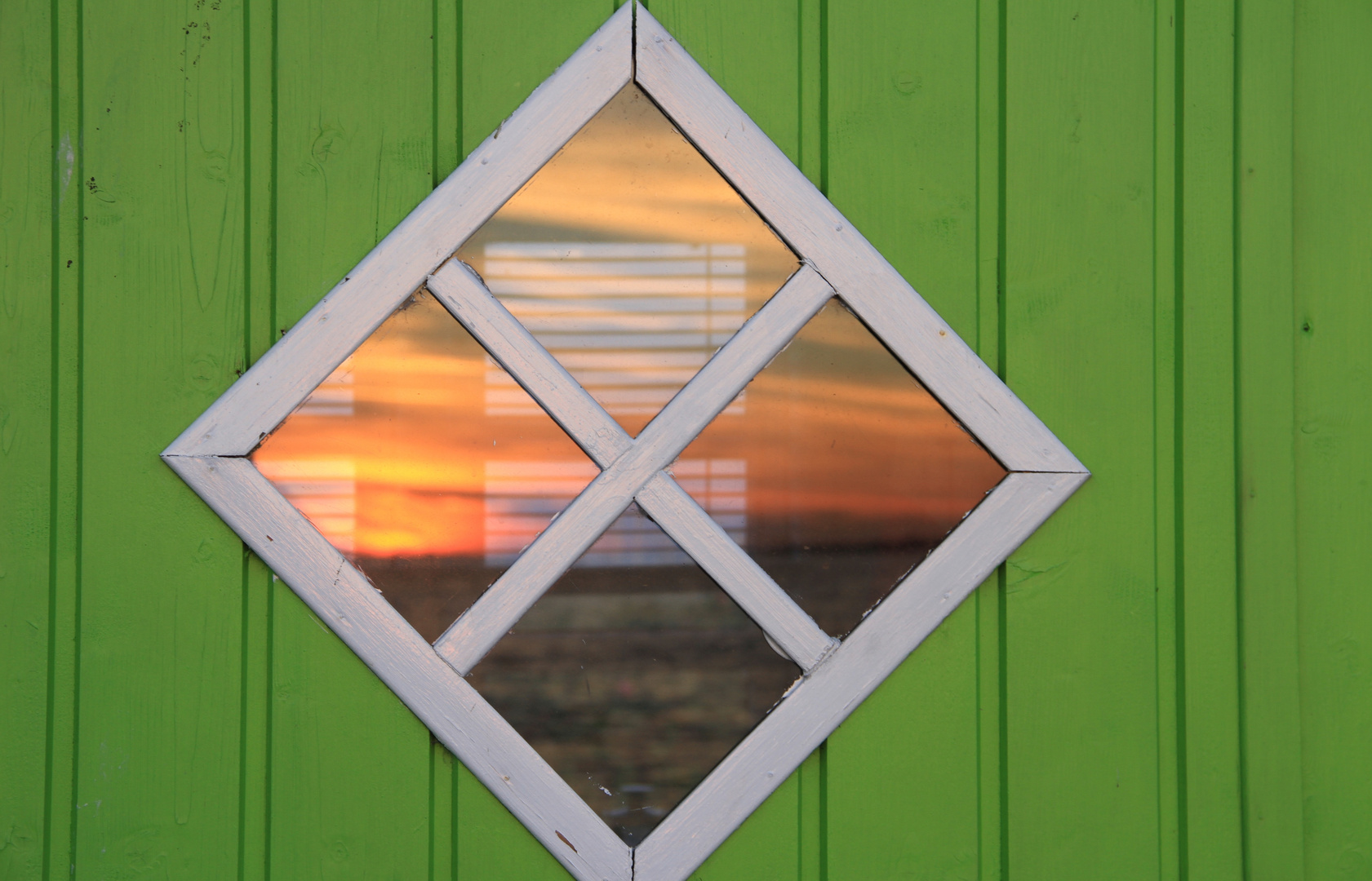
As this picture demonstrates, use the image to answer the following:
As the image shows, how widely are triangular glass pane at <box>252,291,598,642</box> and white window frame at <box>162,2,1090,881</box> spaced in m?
0.02

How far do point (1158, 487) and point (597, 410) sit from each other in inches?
27.7

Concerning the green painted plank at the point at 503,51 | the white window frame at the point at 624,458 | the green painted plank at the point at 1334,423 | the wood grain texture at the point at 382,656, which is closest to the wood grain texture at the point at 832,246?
the white window frame at the point at 624,458

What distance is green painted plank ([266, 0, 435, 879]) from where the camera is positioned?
111cm

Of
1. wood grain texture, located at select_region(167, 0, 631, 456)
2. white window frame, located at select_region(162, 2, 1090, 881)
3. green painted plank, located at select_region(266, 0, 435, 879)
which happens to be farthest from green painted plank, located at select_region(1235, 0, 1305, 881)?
green painted plank, located at select_region(266, 0, 435, 879)

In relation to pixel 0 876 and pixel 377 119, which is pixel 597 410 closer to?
pixel 377 119

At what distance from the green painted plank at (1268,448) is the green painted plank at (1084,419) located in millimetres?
117

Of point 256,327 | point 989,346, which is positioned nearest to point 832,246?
point 989,346

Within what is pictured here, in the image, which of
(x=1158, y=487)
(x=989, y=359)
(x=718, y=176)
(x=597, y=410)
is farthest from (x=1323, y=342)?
(x=597, y=410)

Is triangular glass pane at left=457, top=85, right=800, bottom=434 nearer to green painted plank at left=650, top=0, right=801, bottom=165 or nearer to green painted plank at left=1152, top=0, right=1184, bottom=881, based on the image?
green painted plank at left=650, top=0, right=801, bottom=165

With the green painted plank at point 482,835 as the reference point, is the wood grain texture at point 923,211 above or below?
above

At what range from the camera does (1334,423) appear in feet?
3.78

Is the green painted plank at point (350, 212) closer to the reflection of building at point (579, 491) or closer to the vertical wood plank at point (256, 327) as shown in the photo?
the vertical wood plank at point (256, 327)

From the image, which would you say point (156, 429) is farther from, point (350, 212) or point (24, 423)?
point (350, 212)

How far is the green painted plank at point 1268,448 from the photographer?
114 centimetres
